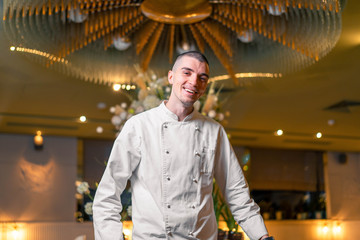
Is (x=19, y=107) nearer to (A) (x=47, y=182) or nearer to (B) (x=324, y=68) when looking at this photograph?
(A) (x=47, y=182)

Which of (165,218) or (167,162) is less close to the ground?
(167,162)

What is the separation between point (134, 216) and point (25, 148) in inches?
282

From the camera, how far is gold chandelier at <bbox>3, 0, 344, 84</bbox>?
112 inches

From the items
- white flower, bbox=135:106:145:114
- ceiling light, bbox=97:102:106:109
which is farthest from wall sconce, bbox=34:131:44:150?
white flower, bbox=135:106:145:114

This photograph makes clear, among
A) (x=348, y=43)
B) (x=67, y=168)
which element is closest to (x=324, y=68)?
(x=348, y=43)

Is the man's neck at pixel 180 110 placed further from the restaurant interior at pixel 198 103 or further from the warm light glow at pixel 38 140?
the warm light glow at pixel 38 140

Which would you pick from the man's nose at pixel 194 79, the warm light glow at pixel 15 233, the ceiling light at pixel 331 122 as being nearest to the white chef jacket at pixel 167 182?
the man's nose at pixel 194 79

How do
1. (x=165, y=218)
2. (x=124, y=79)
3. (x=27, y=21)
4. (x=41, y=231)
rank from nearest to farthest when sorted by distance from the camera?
1. (x=165, y=218)
2. (x=27, y=21)
3. (x=124, y=79)
4. (x=41, y=231)

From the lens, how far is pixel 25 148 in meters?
8.33

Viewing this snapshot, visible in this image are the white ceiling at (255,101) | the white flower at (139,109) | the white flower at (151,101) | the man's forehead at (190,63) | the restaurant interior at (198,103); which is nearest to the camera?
the man's forehead at (190,63)

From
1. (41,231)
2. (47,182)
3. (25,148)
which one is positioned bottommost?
(41,231)

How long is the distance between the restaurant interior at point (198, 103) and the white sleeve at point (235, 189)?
1169 mm

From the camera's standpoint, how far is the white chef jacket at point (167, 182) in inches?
59.0

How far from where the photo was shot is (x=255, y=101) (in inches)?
260
